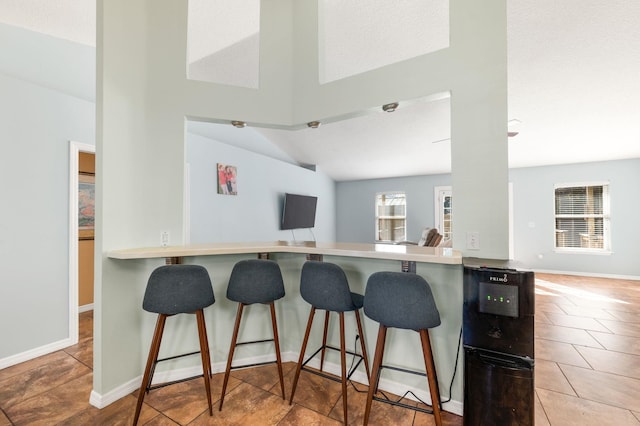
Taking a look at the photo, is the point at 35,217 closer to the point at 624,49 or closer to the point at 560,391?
the point at 560,391

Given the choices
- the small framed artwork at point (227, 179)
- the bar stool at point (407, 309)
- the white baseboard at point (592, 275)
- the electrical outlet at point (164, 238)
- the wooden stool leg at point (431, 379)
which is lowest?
the white baseboard at point (592, 275)

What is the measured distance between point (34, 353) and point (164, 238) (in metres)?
1.72

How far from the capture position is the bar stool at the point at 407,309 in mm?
1464

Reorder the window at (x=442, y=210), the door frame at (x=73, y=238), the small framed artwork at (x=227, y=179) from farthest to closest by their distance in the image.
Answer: the window at (x=442, y=210), the small framed artwork at (x=227, y=179), the door frame at (x=73, y=238)

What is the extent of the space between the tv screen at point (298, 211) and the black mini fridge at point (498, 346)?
4240 mm

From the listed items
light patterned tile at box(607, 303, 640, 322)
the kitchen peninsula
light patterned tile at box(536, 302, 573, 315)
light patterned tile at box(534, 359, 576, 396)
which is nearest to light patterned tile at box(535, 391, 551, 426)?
light patterned tile at box(534, 359, 576, 396)

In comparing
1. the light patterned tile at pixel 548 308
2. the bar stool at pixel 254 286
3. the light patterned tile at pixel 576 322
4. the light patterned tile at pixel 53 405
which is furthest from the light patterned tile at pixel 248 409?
the light patterned tile at pixel 548 308

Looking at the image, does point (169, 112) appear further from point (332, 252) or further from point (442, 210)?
point (442, 210)

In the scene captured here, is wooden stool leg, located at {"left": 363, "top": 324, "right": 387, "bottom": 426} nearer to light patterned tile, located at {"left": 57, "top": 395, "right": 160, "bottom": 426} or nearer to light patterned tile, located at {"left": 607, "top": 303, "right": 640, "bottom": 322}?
light patterned tile, located at {"left": 57, "top": 395, "right": 160, "bottom": 426}

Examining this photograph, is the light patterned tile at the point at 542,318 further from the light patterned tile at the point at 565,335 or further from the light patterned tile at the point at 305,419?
the light patterned tile at the point at 305,419

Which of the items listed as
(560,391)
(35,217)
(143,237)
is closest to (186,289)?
(143,237)

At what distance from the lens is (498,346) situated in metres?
1.36

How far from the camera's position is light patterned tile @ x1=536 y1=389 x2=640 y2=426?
1.65 meters

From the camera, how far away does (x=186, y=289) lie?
1700 millimetres
